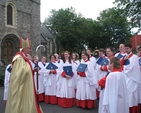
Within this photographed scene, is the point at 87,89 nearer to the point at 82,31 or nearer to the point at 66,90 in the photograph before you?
the point at 66,90

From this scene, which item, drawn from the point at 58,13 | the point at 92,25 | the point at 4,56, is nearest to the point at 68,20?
the point at 58,13

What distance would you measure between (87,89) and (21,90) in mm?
3009

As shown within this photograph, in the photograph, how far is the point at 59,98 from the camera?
7773mm

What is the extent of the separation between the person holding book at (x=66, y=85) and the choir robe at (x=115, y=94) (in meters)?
3.24

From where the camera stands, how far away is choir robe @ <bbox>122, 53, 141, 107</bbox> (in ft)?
18.1

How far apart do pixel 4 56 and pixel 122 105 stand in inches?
773

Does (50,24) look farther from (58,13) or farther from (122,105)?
(122,105)

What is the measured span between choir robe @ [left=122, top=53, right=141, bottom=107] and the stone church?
56.8 ft

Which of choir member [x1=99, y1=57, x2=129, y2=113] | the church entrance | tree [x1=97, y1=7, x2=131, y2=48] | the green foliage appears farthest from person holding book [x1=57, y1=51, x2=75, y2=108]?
tree [x1=97, y1=7, x2=131, y2=48]

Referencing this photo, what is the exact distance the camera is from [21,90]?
4.75 metres

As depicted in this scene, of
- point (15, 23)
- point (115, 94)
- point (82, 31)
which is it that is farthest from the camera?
point (82, 31)

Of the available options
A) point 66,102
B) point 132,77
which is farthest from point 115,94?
point 66,102

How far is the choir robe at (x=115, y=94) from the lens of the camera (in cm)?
419

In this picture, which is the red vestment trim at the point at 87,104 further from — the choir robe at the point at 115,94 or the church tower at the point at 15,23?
the church tower at the point at 15,23
